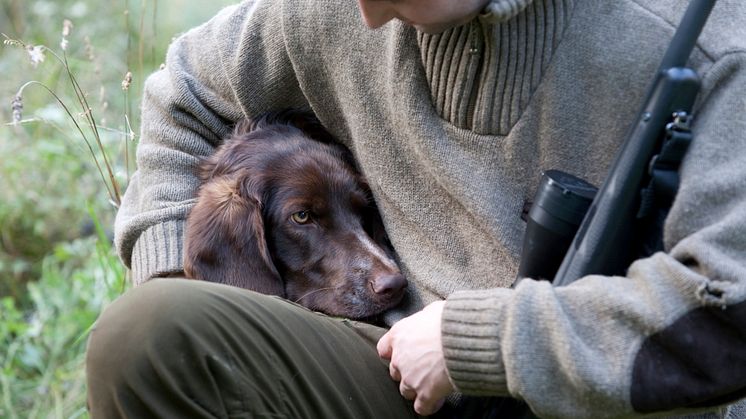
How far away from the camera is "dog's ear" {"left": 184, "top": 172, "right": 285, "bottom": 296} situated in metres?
3.04

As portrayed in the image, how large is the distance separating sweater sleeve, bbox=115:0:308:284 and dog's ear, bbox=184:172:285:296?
10 centimetres

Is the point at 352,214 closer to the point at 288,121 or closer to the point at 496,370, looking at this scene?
the point at 288,121

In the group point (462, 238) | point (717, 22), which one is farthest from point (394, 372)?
point (717, 22)

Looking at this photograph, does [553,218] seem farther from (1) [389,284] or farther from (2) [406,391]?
(1) [389,284]

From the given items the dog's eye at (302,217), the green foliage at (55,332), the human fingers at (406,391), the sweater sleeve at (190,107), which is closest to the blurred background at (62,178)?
the green foliage at (55,332)

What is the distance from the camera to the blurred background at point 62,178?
14.1 ft

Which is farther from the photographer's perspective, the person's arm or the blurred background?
the blurred background

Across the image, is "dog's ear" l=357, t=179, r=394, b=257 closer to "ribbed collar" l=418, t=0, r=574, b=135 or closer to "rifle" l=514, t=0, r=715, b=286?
"ribbed collar" l=418, t=0, r=574, b=135

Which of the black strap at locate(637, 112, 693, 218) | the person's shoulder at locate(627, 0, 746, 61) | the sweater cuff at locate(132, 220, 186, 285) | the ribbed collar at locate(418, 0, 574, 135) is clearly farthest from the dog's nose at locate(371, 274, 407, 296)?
the person's shoulder at locate(627, 0, 746, 61)

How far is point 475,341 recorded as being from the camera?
7.27 feet

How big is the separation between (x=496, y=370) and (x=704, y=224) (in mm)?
520

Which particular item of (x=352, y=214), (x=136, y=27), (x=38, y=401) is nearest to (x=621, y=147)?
(x=352, y=214)

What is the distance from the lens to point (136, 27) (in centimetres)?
734

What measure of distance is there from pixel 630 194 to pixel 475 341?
452 millimetres
